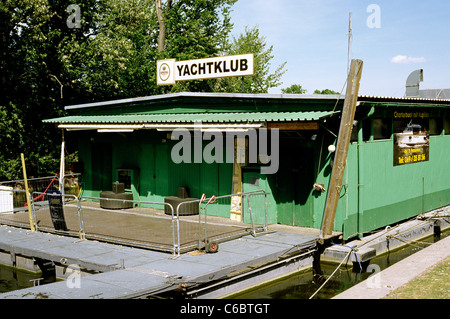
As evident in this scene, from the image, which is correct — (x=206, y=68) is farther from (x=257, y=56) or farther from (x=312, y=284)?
(x=257, y=56)

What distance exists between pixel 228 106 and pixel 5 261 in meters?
8.24

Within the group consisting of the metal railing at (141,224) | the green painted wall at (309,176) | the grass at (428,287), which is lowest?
the grass at (428,287)

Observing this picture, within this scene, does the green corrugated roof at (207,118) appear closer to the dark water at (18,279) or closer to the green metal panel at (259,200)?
the green metal panel at (259,200)

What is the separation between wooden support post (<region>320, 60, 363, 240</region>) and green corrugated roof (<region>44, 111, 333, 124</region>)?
604 millimetres

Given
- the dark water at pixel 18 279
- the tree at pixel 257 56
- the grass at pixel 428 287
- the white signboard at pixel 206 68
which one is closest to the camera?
the grass at pixel 428 287

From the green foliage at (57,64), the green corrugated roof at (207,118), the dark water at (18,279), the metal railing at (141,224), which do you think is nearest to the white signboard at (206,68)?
the green corrugated roof at (207,118)

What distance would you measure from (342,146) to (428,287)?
4083mm

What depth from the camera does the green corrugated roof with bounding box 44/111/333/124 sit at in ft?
41.0

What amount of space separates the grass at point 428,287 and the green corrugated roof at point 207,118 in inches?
179

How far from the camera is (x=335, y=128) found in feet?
42.4

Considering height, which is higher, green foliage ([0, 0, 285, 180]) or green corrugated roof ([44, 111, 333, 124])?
green foliage ([0, 0, 285, 180])

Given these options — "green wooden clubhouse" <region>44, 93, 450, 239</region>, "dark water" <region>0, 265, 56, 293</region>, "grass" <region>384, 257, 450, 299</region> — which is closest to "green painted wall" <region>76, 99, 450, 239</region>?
"green wooden clubhouse" <region>44, 93, 450, 239</region>

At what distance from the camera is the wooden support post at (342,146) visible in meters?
11.7

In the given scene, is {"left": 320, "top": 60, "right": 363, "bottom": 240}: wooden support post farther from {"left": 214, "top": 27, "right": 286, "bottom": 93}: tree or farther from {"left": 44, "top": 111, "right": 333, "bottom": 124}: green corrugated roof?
{"left": 214, "top": 27, "right": 286, "bottom": 93}: tree
